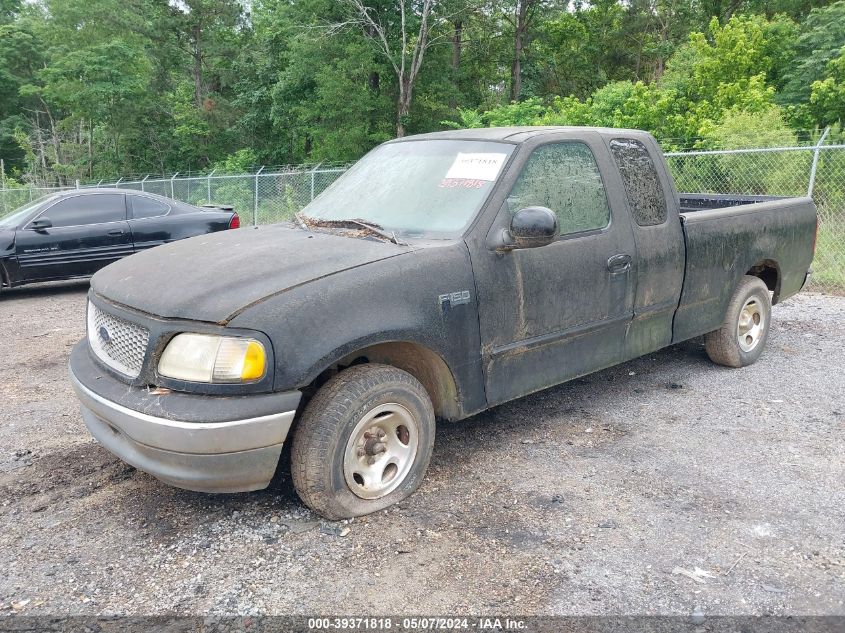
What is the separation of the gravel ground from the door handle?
1.04 m

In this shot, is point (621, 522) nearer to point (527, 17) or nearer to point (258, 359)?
point (258, 359)

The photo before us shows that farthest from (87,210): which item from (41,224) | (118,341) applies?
(118,341)

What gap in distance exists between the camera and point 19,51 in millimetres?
42156

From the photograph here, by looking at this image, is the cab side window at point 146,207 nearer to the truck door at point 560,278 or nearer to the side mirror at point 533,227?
the truck door at point 560,278

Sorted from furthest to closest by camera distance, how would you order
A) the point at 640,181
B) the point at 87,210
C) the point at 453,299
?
the point at 87,210 → the point at 640,181 → the point at 453,299

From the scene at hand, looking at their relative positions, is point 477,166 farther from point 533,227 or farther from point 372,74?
point 372,74

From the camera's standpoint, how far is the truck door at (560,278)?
3.59 meters

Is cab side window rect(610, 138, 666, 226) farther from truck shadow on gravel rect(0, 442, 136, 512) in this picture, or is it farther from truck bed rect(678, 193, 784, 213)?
truck shadow on gravel rect(0, 442, 136, 512)

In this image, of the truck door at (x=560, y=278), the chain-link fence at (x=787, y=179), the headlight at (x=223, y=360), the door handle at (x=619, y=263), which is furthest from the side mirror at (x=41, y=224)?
the door handle at (x=619, y=263)

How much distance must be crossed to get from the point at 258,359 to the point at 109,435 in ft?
3.04

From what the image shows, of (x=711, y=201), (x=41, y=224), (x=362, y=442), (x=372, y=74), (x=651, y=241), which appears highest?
(x=372, y=74)

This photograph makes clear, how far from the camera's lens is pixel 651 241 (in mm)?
4383

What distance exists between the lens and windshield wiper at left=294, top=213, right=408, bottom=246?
355cm

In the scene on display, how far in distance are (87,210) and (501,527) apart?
8470 millimetres
